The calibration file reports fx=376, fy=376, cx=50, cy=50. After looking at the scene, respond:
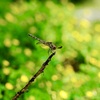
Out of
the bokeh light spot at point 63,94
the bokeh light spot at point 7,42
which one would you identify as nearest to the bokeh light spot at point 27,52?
the bokeh light spot at point 7,42

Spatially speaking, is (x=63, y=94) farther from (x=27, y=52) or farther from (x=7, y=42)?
(x=7, y=42)

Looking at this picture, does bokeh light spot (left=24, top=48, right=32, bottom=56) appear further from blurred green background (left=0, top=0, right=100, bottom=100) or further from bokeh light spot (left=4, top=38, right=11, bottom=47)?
bokeh light spot (left=4, top=38, right=11, bottom=47)

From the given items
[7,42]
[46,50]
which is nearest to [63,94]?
[46,50]

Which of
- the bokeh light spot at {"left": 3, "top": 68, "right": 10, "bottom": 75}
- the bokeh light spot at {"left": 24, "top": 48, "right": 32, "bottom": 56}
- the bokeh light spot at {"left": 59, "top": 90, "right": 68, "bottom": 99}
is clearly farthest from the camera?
the bokeh light spot at {"left": 24, "top": 48, "right": 32, "bottom": 56}

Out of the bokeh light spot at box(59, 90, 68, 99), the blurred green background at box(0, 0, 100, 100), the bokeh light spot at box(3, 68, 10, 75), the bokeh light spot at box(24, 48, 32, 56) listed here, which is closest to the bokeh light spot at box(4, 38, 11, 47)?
the blurred green background at box(0, 0, 100, 100)

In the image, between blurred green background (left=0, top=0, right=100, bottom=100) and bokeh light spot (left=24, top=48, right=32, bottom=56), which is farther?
bokeh light spot (left=24, top=48, right=32, bottom=56)

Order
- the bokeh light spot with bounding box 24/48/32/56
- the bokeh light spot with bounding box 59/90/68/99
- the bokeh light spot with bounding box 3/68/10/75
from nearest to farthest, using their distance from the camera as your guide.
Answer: the bokeh light spot with bounding box 59/90/68/99 → the bokeh light spot with bounding box 3/68/10/75 → the bokeh light spot with bounding box 24/48/32/56

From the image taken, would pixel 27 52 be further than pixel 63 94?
Yes

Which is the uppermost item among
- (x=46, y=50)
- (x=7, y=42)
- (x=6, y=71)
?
(x=46, y=50)

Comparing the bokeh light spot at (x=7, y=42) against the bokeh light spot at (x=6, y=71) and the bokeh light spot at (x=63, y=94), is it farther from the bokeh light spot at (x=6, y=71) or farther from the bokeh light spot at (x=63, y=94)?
the bokeh light spot at (x=63, y=94)
